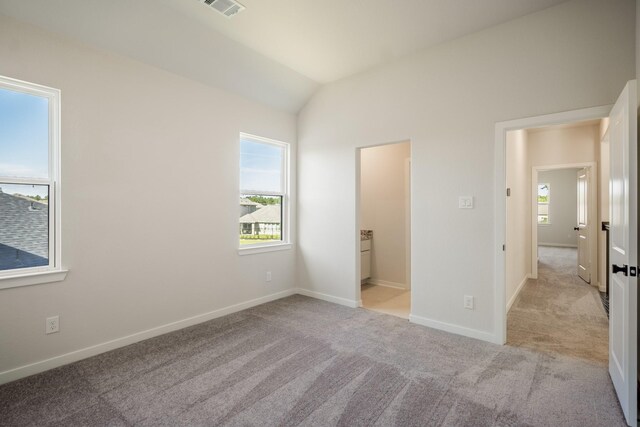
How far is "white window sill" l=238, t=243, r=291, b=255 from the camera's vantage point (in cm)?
408

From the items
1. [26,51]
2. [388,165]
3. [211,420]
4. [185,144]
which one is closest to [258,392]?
[211,420]

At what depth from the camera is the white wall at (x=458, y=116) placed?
8.54ft

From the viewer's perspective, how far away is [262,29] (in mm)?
3070

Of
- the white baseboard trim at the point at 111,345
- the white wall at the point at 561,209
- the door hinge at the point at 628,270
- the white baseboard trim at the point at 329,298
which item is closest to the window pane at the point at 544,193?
the white wall at the point at 561,209

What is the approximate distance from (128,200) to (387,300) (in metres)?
3.41

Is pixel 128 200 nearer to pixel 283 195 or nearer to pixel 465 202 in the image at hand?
pixel 283 195

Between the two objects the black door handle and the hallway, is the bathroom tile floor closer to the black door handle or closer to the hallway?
the hallway

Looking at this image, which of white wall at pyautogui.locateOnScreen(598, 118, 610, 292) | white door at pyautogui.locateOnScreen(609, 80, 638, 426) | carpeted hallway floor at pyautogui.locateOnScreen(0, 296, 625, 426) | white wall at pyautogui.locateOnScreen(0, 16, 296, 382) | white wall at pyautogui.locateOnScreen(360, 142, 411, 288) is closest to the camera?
white door at pyautogui.locateOnScreen(609, 80, 638, 426)

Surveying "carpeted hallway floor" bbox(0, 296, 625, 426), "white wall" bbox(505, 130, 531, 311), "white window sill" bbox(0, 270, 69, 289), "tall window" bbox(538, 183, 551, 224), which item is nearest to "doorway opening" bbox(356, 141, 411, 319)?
"white wall" bbox(505, 130, 531, 311)

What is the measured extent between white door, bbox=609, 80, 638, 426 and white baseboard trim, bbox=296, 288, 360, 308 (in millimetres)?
2536

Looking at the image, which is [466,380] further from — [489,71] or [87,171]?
→ [87,171]

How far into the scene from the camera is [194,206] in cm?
356

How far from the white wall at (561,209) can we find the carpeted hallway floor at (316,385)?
9.94 metres

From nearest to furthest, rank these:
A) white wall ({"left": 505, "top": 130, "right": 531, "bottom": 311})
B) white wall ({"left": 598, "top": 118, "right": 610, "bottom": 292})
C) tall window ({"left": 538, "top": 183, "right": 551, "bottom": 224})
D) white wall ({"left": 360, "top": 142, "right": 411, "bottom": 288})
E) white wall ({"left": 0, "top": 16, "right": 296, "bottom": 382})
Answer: white wall ({"left": 0, "top": 16, "right": 296, "bottom": 382}) < white wall ({"left": 505, "top": 130, "right": 531, "bottom": 311}) < white wall ({"left": 598, "top": 118, "right": 610, "bottom": 292}) < white wall ({"left": 360, "top": 142, "right": 411, "bottom": 288}) < tall window ({"left": 538, "top": 183, "right": 551, "bottom": 224})
